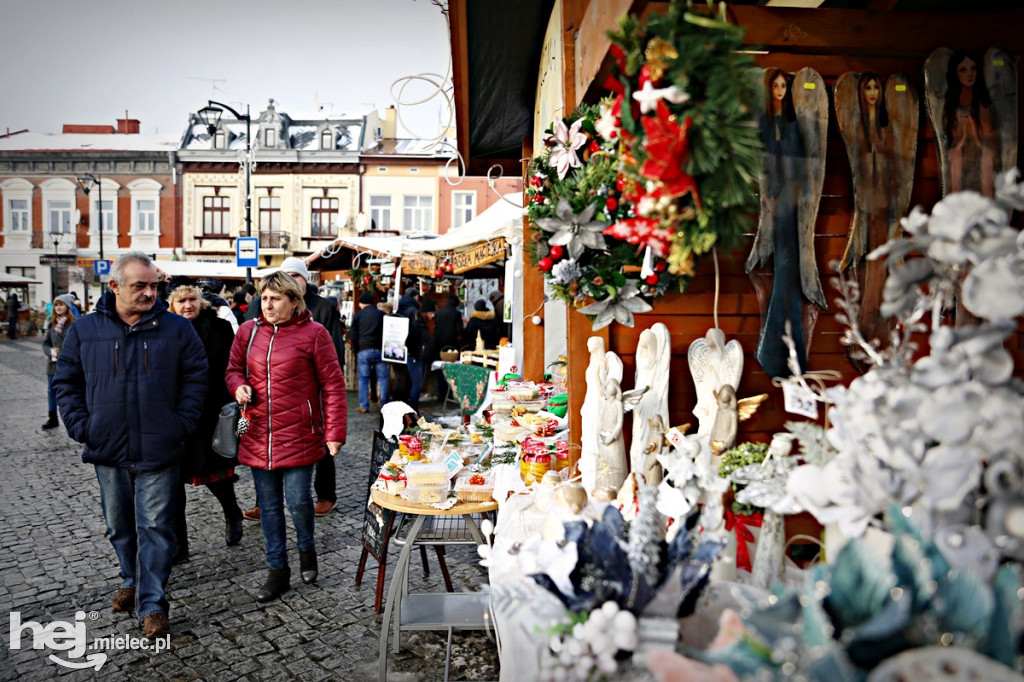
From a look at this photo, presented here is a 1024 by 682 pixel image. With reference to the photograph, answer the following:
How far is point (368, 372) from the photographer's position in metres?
9.52

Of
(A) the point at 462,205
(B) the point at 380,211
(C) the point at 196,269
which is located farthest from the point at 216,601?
(B) the point at 380,211

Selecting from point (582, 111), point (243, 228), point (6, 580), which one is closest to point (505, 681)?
point (582, 111)

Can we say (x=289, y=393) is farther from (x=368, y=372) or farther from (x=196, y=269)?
(x=196, y=269)

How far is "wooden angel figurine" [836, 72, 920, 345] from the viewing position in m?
2.04

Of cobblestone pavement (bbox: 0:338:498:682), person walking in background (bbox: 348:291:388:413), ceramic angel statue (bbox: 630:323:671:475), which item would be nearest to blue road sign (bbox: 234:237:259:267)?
person walking in background (bbox: 348:291:388:413)

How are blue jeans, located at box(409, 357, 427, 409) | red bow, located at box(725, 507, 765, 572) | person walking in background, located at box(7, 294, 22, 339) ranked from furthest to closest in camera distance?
person walking in background, located at box(7, 294, 22, 339) < blue jeans, located at box(409, 357, 427, 409) < red bow, located at box(725, 507, 765, 572)

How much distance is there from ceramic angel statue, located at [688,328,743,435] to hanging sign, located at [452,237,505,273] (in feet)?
16.2

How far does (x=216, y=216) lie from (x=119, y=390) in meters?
27.9

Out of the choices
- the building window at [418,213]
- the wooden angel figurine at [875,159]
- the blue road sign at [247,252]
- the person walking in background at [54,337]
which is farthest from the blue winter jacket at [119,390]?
the building window at [418,213]

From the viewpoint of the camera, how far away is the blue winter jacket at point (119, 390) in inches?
127

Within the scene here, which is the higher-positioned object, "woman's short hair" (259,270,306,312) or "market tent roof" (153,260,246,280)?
"market tent roof" (153,260,246,280)

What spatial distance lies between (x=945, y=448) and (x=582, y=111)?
5.44ft

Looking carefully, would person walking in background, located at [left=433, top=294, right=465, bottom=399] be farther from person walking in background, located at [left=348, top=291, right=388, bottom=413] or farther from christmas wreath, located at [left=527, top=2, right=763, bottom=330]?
christmas wreath, located at [left=527, top=2, right=763, bottom=330]

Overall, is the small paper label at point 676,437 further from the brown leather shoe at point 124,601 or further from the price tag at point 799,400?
the brown leather shoe at point 124,601
